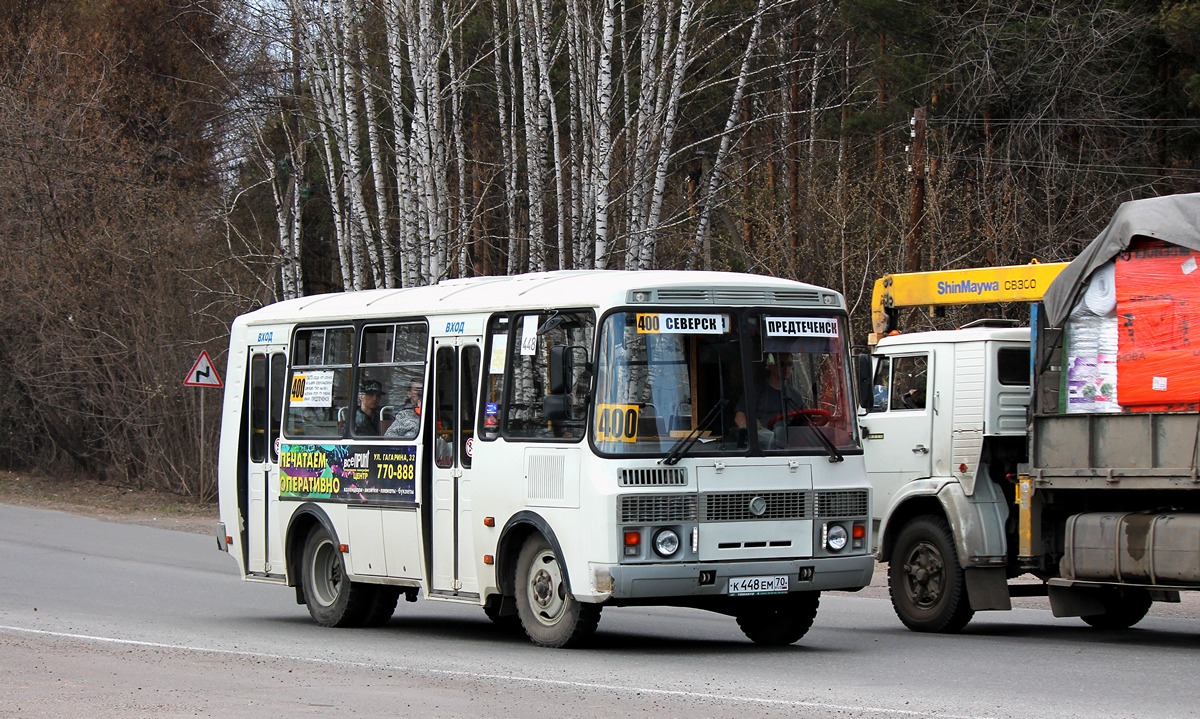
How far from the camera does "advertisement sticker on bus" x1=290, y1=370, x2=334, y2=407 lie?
14617mm

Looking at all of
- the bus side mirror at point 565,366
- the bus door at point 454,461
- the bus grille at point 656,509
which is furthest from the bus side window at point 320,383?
the bus grille at point 656,509

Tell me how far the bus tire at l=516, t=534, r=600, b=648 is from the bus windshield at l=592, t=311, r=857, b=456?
1103 millimetres

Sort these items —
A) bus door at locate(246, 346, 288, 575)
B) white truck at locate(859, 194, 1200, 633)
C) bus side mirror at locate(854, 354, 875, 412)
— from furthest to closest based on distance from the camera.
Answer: bus door at locate(246, 346, 288, 575) < bus side mirror at locate(854, 354, 875, 412) < white truck at locate(859, 194, 1200, 633)

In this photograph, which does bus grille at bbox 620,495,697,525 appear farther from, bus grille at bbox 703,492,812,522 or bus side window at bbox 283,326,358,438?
bus side window at bbox 283,326,358,438

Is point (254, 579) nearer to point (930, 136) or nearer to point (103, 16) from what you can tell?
point (930, 136)

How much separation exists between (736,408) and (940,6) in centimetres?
2497

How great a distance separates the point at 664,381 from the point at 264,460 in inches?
207

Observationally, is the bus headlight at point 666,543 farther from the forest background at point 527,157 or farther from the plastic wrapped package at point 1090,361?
the forest background at point 527,157

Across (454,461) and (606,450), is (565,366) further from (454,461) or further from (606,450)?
(454,461)

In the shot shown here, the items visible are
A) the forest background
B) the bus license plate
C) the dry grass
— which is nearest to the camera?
the bus license plate

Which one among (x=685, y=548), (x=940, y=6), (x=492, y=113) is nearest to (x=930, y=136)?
(x=940, y=6)

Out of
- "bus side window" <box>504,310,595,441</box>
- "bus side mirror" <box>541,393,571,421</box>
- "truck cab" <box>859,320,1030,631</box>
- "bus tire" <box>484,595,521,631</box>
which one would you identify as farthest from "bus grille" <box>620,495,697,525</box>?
"truck cab" <box>859,320,1030,631</box>

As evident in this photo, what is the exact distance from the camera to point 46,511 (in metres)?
30.6

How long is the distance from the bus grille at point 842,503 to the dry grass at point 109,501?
1742 cm
